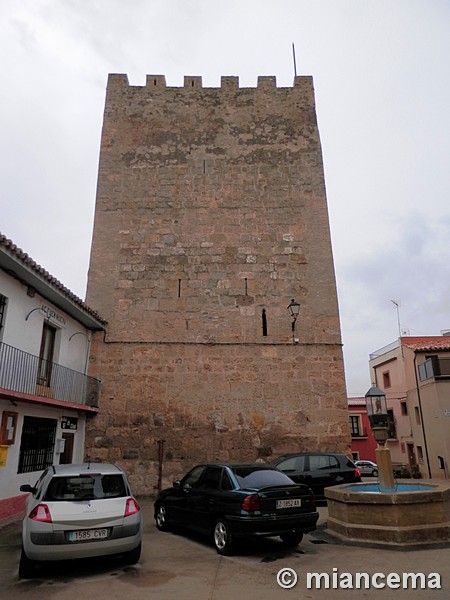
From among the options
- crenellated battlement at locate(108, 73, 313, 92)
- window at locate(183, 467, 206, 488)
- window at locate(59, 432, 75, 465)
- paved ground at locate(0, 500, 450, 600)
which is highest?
crenellated battlement at locate(108, 73, 313, 92)

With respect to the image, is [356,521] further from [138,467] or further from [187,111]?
[187,111]

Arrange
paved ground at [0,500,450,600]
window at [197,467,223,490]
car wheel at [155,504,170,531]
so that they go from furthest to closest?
1. car wheel at [155,504,170,531]
2. window at [197,467,223,490]
3. paved ground at [0,500,450,600]

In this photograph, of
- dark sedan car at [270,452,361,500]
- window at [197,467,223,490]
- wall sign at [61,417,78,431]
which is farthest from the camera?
wall sign at [61,417,78,431]

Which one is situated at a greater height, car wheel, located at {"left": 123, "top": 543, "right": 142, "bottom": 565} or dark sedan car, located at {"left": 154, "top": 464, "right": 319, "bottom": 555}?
dark sedan car, located at {"left": 154, "top": 464, "right": 319, "bottom": 555}

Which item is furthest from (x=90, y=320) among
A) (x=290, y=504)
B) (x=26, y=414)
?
(x=290, y=504)

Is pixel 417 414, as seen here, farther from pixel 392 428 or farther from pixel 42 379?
pixel 42 379

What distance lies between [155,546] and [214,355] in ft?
21.5

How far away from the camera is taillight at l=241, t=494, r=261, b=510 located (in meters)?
5.49

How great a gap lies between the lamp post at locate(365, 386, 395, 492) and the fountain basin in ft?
2.99

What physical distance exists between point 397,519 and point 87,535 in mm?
4149

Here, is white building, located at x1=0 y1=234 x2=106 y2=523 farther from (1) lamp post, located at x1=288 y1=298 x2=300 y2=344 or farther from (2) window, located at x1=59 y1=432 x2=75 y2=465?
(1) lamp post, located at x1=288 y1=298 x2=300 y2=344

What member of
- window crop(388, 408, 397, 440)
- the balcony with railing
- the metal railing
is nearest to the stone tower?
the metal railing

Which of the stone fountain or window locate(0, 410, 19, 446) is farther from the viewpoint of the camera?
window locate(0, 410, 19, 446)

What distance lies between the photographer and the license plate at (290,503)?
18.7 feet
